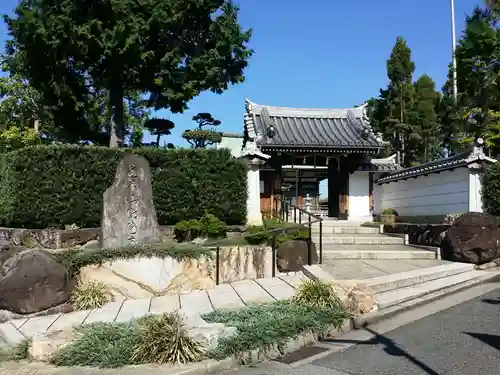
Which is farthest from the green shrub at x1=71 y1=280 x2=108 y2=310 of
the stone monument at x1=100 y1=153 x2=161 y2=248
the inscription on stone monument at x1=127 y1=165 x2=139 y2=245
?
the inscription on stone monument at x1=127 y1=165 x2=139 y2=245

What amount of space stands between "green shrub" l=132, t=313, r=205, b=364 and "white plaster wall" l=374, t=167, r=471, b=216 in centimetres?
1074

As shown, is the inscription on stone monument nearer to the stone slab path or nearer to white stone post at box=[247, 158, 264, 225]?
the stone slab path

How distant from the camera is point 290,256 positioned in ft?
32.3

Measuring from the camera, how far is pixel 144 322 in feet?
17.4

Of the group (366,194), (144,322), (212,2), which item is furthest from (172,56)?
(144,322)

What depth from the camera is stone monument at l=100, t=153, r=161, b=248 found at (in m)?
8.97

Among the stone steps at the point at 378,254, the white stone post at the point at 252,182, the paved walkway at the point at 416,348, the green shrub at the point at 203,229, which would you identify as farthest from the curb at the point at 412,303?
the white stone post at the point at 252,182

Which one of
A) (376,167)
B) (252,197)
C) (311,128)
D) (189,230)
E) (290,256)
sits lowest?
(290,256)

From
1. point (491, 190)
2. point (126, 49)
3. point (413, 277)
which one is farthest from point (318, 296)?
point (126, 49)

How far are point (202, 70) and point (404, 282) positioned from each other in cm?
1317

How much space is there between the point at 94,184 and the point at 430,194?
11.0 meters

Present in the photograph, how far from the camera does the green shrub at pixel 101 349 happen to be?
469cm

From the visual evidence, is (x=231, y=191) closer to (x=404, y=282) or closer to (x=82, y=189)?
(x=82, y=189)

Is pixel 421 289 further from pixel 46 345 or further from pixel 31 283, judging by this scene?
pixel 31 283
